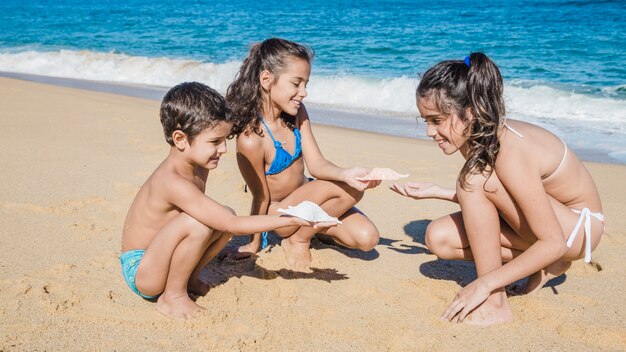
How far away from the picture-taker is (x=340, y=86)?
11.4 m

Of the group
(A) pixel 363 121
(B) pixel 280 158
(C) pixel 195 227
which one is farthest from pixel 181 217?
(A) pixel 363 121

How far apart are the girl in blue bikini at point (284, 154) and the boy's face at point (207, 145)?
2.14 feet

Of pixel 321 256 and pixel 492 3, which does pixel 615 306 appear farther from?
pixel 492 3

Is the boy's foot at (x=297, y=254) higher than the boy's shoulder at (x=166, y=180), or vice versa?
the boy's shoulder at (x=166, y=180)

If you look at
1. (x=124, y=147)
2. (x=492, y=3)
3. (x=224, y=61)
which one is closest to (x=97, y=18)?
(x=224, y=61)

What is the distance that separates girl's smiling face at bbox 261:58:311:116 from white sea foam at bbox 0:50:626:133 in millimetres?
2705

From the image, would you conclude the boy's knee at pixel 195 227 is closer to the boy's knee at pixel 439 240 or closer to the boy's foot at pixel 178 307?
the boy's foot at pixel 178 307

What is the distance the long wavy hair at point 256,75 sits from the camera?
3686 mm

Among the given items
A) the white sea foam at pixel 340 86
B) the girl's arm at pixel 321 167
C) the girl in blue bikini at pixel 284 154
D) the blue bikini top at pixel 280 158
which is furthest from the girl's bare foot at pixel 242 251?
the white sea foam at pixel 340 86

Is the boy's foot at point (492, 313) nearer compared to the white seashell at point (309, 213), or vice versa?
the white seashell at point (309, 213)

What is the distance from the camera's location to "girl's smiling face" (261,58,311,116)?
3.69 metres

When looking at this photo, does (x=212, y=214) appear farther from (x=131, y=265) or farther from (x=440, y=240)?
(x=440, y=240)

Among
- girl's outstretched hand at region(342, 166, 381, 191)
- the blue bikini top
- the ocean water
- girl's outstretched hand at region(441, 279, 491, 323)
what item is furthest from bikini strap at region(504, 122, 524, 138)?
the ocean water

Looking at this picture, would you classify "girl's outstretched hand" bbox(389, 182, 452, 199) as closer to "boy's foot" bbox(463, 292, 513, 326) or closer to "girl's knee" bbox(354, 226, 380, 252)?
"girl's knee" bbox(354, 226, 380, 252)
